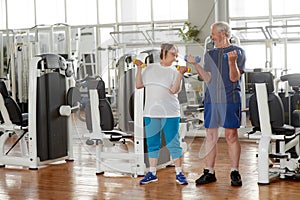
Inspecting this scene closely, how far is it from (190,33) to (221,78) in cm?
648

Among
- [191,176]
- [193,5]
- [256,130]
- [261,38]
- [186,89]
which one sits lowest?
[191,176]

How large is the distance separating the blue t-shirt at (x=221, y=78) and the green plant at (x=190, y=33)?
605 centimetres

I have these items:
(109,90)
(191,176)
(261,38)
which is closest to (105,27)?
(261,38)

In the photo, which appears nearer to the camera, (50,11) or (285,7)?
(285,7)

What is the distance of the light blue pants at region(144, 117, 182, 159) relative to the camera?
14.8 ft

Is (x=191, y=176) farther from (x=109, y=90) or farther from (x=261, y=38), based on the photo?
(x=261, y=38)

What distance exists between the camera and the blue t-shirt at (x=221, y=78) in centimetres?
436

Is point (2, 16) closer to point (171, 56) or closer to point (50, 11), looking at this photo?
point (50, 11)

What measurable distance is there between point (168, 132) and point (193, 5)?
679cm

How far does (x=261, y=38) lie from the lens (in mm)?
10672

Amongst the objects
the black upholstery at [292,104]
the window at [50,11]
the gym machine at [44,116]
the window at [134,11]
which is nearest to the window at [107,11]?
the window at [134,11]

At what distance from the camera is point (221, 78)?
14.3ft

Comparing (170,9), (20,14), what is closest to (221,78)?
(170,9)

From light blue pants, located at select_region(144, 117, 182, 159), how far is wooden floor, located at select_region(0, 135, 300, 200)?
31 cm
